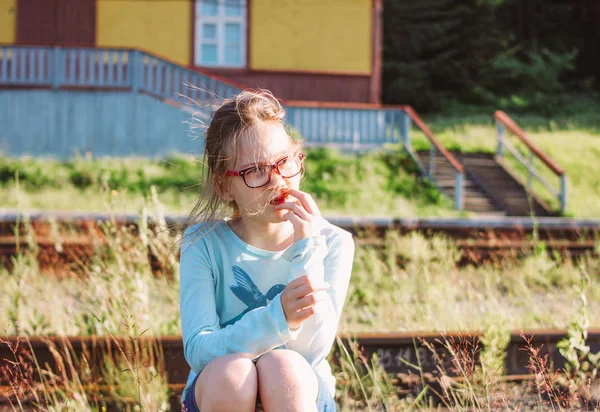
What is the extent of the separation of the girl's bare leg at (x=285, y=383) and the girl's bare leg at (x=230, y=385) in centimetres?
4

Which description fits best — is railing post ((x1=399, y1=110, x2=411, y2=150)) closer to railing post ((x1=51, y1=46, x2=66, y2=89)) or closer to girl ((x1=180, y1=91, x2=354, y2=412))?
railing post ((x1=51, y1=46, x2=66, y2=89))

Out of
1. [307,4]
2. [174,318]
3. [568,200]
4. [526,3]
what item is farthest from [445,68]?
[174,318]

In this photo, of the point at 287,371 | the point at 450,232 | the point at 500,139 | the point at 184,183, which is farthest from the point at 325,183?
the point at 287,371

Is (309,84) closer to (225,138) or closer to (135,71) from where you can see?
(135,71)

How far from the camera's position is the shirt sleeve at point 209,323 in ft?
6.89

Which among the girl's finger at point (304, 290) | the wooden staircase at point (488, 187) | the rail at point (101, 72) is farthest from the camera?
the rail at point (101, 72)

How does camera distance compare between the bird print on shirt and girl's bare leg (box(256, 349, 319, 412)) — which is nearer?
girl's bare leg (box(256, 349, 319, 412))

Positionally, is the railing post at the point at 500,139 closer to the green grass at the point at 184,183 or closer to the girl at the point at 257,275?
the green grass at the point at 184,183

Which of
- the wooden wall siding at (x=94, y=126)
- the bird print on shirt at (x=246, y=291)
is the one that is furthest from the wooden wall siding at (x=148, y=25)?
the bird print on shirt at (x=246, y=291)

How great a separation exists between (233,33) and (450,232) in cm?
1007

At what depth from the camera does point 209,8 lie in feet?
51.8

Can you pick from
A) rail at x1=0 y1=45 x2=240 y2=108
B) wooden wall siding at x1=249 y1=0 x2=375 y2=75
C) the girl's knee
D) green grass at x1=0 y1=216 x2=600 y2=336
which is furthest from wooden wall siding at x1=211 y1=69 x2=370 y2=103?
the girl's knee

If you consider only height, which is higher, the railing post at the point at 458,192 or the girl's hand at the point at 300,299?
the girl's hand at the point at 300,299

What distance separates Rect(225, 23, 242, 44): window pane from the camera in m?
15.9
